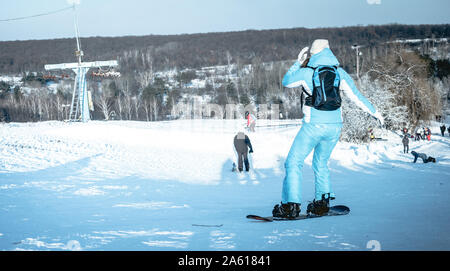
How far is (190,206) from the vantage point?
5992mm

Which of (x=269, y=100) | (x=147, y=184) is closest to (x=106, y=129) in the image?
(x=147, y=184)

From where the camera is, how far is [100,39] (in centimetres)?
16562

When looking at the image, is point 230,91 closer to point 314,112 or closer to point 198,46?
point 314,112

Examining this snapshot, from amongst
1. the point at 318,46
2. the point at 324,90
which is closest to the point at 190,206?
the point at 324,90

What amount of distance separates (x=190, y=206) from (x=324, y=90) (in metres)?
2.91

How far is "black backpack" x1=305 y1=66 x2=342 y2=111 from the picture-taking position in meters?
4.31

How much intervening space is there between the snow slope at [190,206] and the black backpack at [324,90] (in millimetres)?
1313

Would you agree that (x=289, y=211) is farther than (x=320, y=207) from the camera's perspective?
No

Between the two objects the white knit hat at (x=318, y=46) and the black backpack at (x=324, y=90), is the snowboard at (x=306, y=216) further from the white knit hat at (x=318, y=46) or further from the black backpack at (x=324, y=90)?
the white knit hat at (x=318, y=46)

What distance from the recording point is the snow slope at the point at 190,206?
3322 millimetres

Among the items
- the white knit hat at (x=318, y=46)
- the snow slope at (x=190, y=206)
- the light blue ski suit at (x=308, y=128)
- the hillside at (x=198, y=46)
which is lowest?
A: the snow slope at (x=190, y=206)

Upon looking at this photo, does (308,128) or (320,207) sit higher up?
(308,128)

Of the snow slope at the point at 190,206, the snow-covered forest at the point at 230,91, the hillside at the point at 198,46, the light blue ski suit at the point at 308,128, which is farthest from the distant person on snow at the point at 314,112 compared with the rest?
the hillside at the point at 198,46
